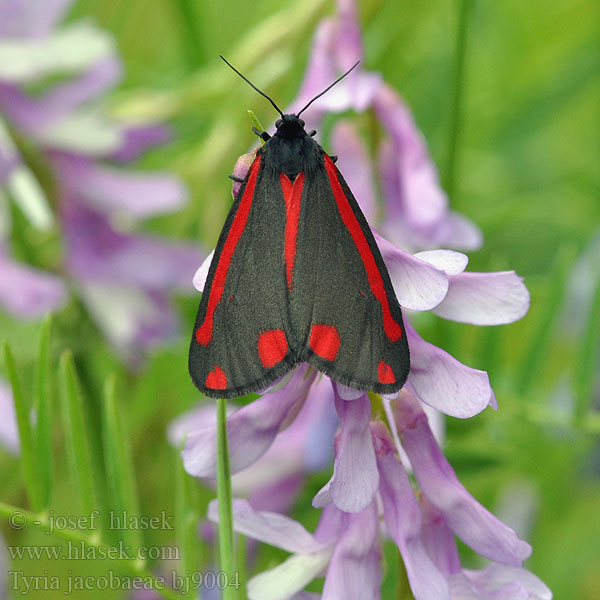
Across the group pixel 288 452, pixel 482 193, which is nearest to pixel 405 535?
pixel 288 452

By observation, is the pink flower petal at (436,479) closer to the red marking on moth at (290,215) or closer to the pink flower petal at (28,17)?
the red marking on moth at (290,215)

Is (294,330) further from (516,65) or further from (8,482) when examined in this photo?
(516,65)

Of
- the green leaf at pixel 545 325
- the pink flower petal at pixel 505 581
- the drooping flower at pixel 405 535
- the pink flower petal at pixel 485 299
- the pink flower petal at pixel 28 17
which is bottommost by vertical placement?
the pink flower petal at pixel 505 581

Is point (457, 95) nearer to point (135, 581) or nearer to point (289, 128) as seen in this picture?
point (289, 128)

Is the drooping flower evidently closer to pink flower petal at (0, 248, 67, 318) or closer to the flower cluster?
the flower cluster

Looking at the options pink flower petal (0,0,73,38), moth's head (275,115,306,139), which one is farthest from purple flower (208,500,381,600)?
pink flower petal (0,0,73,38)

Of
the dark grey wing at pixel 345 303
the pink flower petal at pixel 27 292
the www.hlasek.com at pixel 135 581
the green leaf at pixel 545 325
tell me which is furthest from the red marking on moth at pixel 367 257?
the pink flower petal at pixel 27 292

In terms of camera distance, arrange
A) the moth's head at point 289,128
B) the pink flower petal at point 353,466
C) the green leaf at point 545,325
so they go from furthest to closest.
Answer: the green leaf at point 545,325
the moth's head at point 289,128
the pink flower petal at point 353,466
